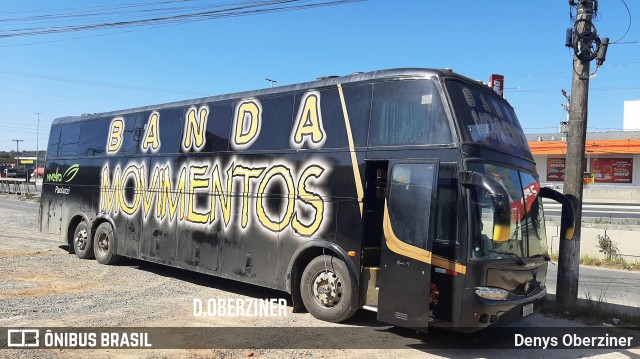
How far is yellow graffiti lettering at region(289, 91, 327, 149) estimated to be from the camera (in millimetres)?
7887

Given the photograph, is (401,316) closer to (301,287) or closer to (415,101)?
(301,287)

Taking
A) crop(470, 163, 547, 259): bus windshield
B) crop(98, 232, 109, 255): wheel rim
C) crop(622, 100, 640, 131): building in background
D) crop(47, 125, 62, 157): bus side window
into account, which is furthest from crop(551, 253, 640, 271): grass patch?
Answer: crop(622, 100, 640, 131): building in background

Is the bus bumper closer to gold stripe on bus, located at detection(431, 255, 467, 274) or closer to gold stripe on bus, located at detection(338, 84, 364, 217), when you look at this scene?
gold stripe on bus, located at detection(431, 255, 467, 274)

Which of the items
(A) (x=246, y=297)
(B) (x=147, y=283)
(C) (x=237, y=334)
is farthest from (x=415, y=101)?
(B) (x=147, y=283)

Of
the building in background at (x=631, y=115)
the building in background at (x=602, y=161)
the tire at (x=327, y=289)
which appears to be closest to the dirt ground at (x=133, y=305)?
the tire at (x=327, y=289)

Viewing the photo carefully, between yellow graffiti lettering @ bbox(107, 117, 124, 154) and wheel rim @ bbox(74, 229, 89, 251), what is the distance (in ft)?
7.66

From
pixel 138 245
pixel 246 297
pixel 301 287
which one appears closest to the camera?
pixel 301 287

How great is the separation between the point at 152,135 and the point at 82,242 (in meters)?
3.95

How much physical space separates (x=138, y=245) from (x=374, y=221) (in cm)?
614

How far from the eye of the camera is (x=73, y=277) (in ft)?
34.6

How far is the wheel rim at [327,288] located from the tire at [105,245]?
6.19 m

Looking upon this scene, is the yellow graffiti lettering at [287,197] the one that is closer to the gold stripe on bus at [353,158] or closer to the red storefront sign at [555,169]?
the gold stripe on bus at [353,158]

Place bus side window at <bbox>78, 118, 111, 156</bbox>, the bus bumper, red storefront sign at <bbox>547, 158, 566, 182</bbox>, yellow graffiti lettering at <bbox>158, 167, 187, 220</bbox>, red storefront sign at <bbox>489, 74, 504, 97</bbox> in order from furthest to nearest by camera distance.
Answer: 1. red storefront sign at <bbox>547, 158, 566, 182</bbox>
2. red storefront sign at <bbox>489, 74, 504, 97</bbox>
3. bus side window at <bbox>78, 118, 111, 156</bbox>
4. yellow graffiti lettering at <bbox>158, 167, 187, 220</bbox>
5. the bus bumper

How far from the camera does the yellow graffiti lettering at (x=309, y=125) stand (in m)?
7.89
